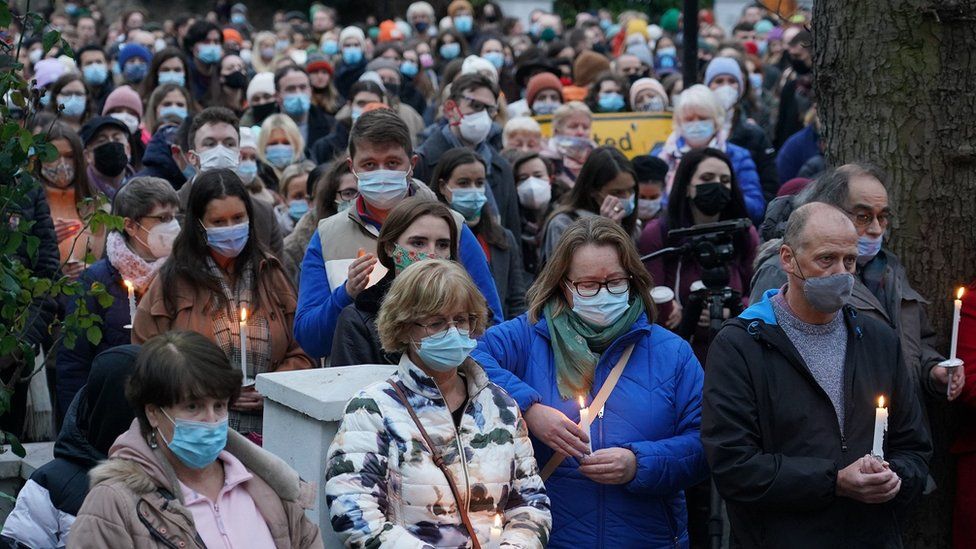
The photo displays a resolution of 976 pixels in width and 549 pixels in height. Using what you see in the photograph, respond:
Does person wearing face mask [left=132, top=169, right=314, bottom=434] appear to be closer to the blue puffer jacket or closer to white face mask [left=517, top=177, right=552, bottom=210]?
the blue puffer jacket

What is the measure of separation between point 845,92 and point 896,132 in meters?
0.29

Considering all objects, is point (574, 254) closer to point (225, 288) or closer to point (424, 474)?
point (424, 474)

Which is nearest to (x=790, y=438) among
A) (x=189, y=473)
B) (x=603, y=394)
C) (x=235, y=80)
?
(x=603, y=394)

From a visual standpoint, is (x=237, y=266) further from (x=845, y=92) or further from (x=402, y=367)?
(x=845, y=92)

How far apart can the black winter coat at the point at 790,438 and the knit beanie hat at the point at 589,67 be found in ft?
31.6

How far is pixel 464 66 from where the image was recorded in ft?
42.9

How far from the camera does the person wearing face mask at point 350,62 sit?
53.9 ft

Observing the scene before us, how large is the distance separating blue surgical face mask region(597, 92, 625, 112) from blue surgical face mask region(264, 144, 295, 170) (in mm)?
3354

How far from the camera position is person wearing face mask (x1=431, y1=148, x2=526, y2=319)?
24.4 ft

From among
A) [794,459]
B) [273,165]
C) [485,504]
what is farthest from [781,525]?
[273,165]

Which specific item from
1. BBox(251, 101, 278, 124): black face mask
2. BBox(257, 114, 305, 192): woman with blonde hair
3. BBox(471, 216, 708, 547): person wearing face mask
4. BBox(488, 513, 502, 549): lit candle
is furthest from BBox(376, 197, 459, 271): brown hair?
BBox(251, 101, 278, 124): black face mask

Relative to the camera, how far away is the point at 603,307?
502 cm

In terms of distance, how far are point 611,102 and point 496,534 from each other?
8.77m

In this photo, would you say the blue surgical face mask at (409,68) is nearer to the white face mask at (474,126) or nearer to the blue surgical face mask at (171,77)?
the blue surgical face mask at (171,77)
